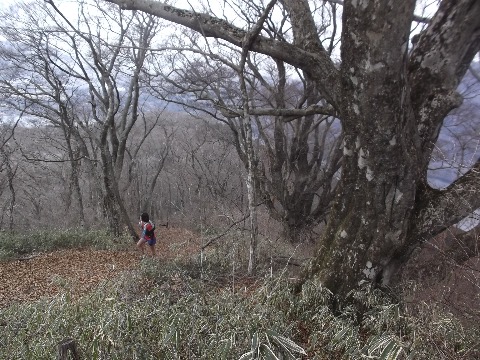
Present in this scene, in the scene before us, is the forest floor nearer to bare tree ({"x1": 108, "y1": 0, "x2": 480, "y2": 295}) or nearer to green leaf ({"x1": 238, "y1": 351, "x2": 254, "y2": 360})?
green leaf ({"x1": 238, "y1": 351, "x2": 254, "y2": 360})

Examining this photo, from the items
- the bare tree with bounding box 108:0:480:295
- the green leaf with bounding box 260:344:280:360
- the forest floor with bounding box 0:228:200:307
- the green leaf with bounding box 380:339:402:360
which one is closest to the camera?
the green leaf with bounding box 380:339:402:360

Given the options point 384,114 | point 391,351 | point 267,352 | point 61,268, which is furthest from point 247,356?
point 61,268

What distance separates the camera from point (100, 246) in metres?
12.6

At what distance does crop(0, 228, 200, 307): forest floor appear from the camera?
784 cm

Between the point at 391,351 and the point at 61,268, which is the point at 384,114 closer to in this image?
the point at 391,351

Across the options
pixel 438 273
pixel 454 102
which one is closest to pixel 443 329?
pixel 454 102

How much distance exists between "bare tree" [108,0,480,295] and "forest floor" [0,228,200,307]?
478 centimetres

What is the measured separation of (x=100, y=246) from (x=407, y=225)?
11.1 metres

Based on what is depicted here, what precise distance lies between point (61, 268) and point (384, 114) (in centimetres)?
949

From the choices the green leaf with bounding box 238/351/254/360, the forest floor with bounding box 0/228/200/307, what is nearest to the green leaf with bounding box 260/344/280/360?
the green leaf with bounding box 238/351/254/360

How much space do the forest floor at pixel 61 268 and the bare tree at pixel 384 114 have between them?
478cm

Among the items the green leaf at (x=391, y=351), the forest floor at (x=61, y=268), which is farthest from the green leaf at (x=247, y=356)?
the forest floor at (x=61, y=268)

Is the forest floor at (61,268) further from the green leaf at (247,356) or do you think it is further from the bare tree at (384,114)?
the bare tree at (384,114)

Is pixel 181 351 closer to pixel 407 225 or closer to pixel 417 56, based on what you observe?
pixel 407 225
